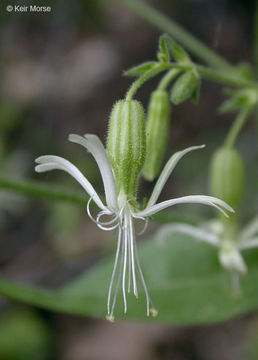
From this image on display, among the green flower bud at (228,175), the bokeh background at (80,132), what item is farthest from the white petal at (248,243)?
the bokeh background at (80,132)

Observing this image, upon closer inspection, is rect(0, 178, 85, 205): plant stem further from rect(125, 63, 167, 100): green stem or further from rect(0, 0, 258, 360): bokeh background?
rect(0, 0, 258, 360): bokeh background

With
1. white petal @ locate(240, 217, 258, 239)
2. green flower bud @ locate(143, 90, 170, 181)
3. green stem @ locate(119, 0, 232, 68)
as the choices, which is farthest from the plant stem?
green stem @ locate(119, 0, 232, 68)

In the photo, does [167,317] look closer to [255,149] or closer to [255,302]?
[255,302]

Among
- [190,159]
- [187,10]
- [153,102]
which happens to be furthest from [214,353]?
[187,10]

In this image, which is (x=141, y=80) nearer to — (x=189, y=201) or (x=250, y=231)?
(x=189, y=201)

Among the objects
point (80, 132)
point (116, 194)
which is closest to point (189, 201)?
point (116, 194)

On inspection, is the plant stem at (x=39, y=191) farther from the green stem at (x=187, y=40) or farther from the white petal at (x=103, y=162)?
the green stem at (x=187, y=40)
